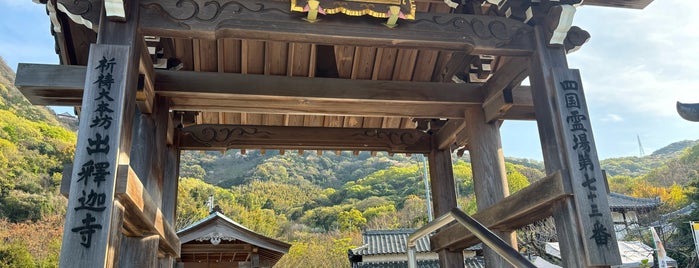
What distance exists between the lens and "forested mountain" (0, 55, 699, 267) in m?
24.1

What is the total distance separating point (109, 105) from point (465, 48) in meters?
2.50

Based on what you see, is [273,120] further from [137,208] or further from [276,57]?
[137,208]

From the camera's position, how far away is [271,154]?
5500cm

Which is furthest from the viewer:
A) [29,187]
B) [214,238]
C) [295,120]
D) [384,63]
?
[29,187]

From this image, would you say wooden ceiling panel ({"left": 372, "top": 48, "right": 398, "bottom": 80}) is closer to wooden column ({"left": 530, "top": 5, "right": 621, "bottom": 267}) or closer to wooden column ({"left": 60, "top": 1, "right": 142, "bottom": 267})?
wooden column ({"left": 530, "top": 5, "right": 621, "bottom": 267})

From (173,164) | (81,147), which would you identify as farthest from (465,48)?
(173,164)

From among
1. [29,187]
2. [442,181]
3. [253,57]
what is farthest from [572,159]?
[29,187]

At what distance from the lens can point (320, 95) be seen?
4.38m

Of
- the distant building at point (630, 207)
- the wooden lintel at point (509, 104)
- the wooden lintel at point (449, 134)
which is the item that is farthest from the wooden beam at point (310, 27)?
the distant building at point (630, 207)

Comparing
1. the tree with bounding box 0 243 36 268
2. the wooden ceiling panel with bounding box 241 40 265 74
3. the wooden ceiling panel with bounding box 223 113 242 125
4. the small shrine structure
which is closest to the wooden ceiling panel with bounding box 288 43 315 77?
the small shrine structure

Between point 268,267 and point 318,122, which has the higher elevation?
point 318,122

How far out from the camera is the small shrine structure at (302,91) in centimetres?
275

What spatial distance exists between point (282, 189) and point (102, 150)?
39.7m

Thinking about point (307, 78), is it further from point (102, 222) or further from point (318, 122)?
point (102, 222)
